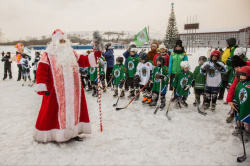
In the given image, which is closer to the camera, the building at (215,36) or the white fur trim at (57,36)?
the white fur trim at (57,36)

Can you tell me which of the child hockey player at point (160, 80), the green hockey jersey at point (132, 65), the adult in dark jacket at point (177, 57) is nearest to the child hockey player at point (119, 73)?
the green hockey jersey at point (132, 65)

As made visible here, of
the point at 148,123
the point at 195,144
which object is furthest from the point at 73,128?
the point at 195,144

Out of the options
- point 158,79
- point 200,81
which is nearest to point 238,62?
point 200,81

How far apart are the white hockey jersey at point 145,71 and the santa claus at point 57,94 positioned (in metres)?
2.94

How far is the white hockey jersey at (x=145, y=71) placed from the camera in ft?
18.6

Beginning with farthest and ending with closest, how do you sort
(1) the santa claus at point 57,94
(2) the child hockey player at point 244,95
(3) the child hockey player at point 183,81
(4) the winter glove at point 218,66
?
(3) the child hockey player at point 183,81 < (4) the winter glove at point 218,66 < (2) the child hockey player at point 244,95 < (1) the santa claus at point 57,94

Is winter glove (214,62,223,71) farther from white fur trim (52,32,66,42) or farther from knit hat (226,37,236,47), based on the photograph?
white fur trim (52,32,66,42)

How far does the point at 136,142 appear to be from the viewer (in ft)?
11.4

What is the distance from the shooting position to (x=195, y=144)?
3367 mm

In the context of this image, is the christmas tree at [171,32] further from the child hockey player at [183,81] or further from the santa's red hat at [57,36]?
the santa's red hat at [57,36]

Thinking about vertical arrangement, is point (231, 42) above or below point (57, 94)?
above

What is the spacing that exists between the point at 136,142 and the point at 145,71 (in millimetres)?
2822

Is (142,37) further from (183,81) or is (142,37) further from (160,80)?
(183,81)

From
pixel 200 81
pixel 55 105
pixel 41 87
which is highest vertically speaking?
pixel 41 87
